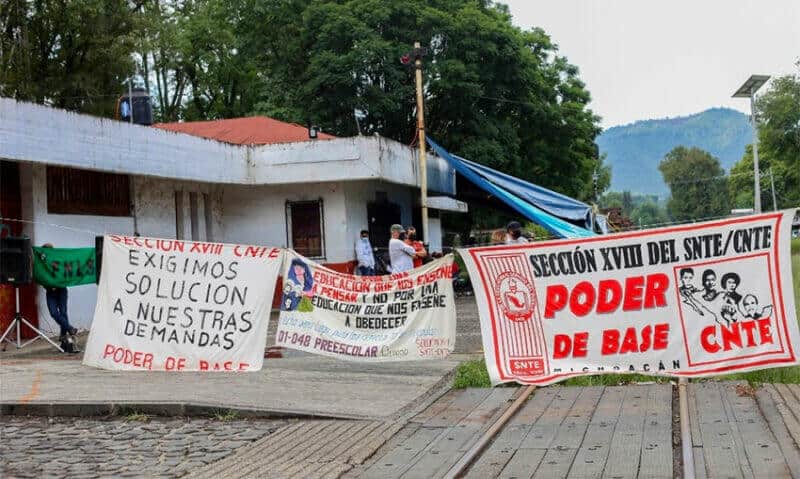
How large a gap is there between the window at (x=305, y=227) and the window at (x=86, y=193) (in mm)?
4833

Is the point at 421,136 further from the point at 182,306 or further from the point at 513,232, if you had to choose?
the point at 182,306

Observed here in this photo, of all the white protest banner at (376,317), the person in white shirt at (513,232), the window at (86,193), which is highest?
the window at (86,193)

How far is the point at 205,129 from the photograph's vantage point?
2859cm

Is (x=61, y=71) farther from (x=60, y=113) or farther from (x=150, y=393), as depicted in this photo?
(x=150, y=393)

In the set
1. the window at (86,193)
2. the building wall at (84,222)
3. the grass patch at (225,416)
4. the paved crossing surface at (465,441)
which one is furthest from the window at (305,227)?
the grass patch at (225,416)

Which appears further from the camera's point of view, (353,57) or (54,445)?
(353,57)

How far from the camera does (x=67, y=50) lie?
36.5 meters

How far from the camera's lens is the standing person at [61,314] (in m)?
15.4

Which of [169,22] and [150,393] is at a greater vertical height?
[169,22]

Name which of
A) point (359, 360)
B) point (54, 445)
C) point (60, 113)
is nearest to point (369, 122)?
point (60, 113)

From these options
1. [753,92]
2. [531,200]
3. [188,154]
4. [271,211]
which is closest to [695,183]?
[753,92]

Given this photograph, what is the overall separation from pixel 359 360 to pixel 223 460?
204 inches

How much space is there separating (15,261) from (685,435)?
10.5 metres

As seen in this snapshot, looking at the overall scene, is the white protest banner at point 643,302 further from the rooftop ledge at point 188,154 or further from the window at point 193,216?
the window at point 193,216
